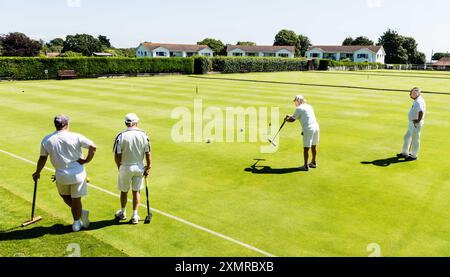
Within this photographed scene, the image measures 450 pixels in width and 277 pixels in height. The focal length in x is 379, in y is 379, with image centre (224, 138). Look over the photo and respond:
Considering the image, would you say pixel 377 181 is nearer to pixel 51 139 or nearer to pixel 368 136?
pixel 368 136

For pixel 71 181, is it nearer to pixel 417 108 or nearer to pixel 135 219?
pixel 135 219

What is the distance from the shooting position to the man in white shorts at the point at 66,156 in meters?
7.01

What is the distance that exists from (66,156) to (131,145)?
1.21 m

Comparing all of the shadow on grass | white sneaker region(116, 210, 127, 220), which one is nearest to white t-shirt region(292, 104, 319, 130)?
white sneaker region(116, 210, 127, 220)

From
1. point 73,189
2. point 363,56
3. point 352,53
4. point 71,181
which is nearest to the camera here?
point 71,181

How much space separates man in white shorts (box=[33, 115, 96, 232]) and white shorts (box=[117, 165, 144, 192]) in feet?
2.40

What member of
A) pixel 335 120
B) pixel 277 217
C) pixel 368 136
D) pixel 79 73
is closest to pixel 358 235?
pixel 277 217

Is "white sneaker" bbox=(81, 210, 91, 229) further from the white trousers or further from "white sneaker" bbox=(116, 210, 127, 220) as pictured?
the white trousers

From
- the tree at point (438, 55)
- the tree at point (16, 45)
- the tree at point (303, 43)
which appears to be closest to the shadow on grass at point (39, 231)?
the tree at point (16, 45)

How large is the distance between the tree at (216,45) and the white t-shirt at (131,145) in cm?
14737

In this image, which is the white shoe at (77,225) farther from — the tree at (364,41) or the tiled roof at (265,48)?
the tree at (364,41)

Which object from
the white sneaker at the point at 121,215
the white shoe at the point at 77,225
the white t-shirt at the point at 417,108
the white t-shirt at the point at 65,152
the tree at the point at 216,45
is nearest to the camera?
the white t-shirt at the point at 65,152

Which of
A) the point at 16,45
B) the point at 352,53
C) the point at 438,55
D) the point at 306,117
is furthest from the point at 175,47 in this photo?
the point at 306,117

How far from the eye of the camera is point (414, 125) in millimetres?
12641
